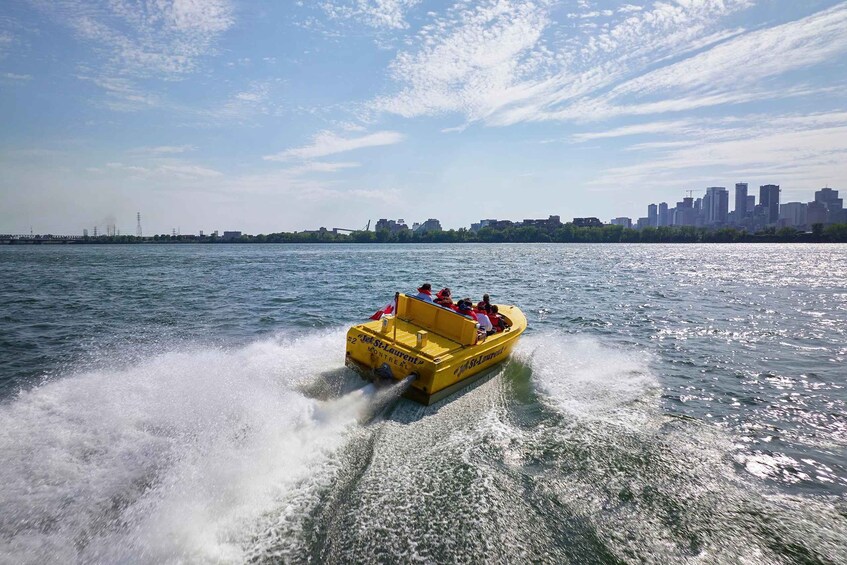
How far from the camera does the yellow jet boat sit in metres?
8.90

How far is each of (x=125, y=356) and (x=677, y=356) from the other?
14623 millimetres

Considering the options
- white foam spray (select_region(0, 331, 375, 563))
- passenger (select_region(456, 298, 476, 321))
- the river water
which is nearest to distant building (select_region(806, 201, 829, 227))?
the river water

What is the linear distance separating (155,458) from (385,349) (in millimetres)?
4296

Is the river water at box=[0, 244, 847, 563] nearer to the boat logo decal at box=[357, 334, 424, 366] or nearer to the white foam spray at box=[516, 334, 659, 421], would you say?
the white foam spray at box=[516, 334, 659, 421]

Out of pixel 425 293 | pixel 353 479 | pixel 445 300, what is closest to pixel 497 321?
pixel 445 300

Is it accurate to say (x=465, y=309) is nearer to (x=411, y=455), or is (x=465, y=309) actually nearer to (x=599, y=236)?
(x=411, y=455)

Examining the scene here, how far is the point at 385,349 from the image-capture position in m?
9.35

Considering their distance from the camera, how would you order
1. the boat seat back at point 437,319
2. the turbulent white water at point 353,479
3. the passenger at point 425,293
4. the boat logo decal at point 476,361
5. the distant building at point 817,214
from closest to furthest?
the turbulent white water at point 353,479, the boat logo decal at point 476,361, the boat seat back at point 437,319, the passenger at point 425,293, the distant building at point 817,214

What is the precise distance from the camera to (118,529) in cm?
481

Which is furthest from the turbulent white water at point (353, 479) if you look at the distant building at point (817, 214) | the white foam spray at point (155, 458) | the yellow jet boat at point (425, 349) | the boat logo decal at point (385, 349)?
the distant building at point (817, 214)

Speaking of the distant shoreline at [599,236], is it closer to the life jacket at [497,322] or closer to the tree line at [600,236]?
the tree line at [600,236]

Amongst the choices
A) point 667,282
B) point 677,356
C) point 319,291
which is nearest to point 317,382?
point 677,356

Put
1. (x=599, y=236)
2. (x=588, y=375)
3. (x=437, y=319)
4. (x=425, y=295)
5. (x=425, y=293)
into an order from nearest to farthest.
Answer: (x=437, y=319)
(x=588, y=375)
(x=425, y=295)
(x=425, y=293)
(x=599, y=236)

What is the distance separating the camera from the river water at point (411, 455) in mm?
4965
